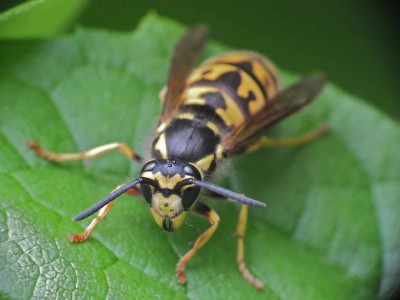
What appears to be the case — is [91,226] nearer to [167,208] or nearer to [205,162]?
[167,208]

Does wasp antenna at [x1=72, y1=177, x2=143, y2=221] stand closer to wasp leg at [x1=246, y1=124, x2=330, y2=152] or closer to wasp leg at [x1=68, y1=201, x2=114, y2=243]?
wasp leg at [x1=68, y1=201, x2=114, y2=243]

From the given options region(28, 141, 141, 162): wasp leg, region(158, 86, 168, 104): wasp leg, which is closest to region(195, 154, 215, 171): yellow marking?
region(28, 141, 141, 162): wasp leg

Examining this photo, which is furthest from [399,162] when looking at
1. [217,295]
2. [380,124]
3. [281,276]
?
[217,295]

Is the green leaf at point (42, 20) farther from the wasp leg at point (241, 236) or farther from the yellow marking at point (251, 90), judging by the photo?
the wasp leg at point (241, 236)

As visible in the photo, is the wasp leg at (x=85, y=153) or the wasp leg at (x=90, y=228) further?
the wasp leg at (x=85, y=153)

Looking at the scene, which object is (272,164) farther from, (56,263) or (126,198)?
(56,263)

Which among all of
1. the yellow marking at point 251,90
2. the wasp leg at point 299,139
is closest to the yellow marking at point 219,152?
the yellow marking at point 251,90

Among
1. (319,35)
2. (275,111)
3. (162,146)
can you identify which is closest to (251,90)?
(275,111)
